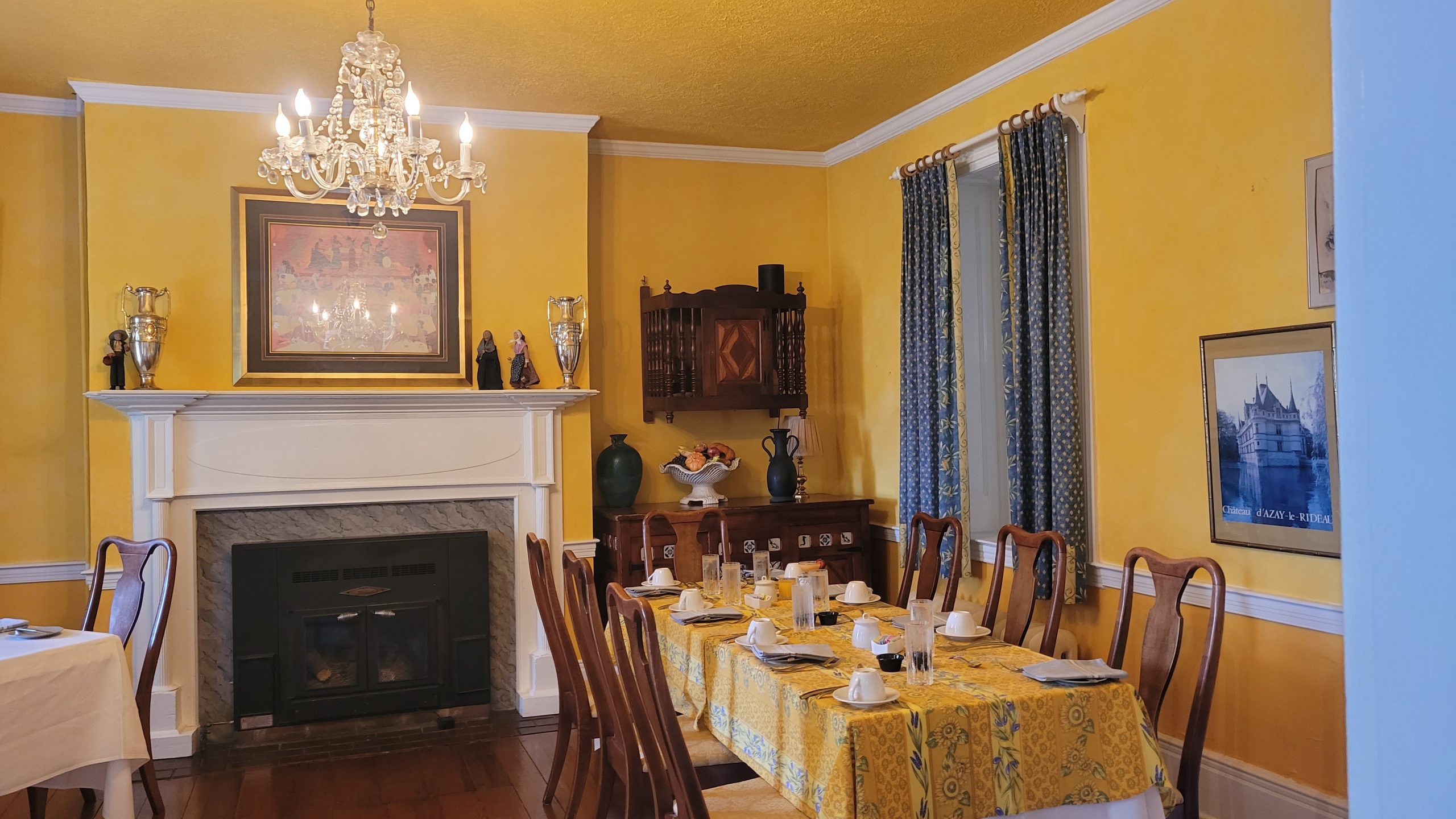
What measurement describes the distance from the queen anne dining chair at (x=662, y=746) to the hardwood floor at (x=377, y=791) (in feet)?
4.03

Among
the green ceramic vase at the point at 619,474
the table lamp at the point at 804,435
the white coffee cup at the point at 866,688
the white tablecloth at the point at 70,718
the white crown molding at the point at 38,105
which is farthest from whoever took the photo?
the table lamp at the point at 804,435

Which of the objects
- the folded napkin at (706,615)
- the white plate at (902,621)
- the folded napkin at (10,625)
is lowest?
the white plate at (902,621)

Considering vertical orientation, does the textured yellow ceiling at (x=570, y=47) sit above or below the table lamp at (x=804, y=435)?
above

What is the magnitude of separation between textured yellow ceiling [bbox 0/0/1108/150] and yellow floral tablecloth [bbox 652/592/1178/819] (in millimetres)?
2542

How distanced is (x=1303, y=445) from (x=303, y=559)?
160 inches

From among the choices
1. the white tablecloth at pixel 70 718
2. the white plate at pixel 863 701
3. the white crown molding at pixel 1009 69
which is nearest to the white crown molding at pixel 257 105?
the white crown molding at pixel 1009 69

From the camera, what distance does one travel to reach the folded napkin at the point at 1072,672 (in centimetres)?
244

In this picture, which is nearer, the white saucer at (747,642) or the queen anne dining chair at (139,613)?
the white saucer at (747,642)

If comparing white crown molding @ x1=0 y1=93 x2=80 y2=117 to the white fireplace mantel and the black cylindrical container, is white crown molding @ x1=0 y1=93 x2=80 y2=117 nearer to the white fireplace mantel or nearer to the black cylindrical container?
the white fireplace mantel

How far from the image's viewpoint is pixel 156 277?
466 centimetres

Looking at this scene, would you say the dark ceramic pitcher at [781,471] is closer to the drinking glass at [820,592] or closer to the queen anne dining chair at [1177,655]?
the drinking glass at [820,592]

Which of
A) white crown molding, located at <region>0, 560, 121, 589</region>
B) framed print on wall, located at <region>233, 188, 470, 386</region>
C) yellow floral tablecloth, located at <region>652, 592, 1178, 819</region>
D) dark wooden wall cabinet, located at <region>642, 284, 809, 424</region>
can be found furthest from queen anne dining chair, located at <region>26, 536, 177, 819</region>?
dark wooden wall cabinet, located at <region>642, 284, 809, 424</region>

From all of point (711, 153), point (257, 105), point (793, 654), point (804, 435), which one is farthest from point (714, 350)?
point (793, 654)

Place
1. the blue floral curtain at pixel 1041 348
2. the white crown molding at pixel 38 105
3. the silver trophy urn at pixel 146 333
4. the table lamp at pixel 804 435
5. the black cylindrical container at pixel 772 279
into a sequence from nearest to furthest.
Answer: the blue floral curtain at pixel 1041 348
the silver trophy urn at pixel 146 333
the white crown molding at pixel 38 105
the table lamp at pixel 804 435
the black cylindrical container at pixel 772 279
